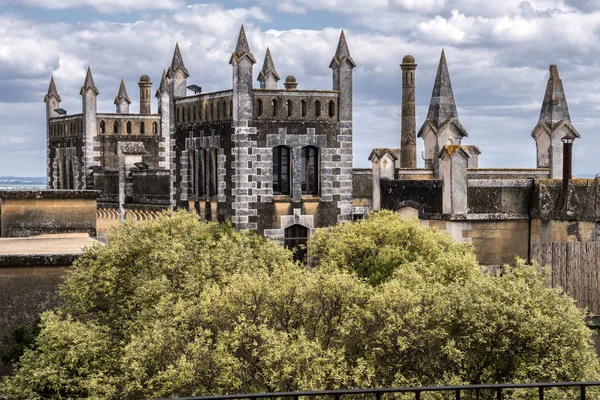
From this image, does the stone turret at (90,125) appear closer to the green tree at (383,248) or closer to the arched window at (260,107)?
the arched window at (260,107)

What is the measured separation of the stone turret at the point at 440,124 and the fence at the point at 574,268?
12.1 meters

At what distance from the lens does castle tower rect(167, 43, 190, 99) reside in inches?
1763

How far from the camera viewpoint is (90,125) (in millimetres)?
57750

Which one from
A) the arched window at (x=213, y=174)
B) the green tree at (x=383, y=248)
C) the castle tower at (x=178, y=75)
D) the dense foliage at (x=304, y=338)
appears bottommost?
the dense foliage at (x=304, y=338)

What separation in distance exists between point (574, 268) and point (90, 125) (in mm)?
36442

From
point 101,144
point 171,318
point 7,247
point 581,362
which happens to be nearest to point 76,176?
point 101,144

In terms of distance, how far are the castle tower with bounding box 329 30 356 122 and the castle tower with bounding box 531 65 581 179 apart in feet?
26.0

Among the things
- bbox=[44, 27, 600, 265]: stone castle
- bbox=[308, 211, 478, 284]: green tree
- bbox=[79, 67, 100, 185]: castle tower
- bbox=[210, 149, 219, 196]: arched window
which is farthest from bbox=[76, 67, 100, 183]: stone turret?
bbox=[308, 211, 478, 284]: green tree

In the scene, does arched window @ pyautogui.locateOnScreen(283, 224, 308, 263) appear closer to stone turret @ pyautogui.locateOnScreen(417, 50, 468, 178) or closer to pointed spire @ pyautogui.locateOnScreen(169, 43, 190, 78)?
stone turret @ pyautogui.locateOnScreen(417, 50, 468, 178)

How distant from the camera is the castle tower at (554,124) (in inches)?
1559

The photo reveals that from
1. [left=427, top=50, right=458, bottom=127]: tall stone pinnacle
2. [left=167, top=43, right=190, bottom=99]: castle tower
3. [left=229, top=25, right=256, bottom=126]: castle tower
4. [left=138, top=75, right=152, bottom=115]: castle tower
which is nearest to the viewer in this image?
[left=229, top=25, right=256, bottom=126]: castle tower

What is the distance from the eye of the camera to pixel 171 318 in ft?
62.1

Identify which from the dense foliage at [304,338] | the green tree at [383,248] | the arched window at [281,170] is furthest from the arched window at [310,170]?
the dense foliage at [304,338]

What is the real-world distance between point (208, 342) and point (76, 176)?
141ft
